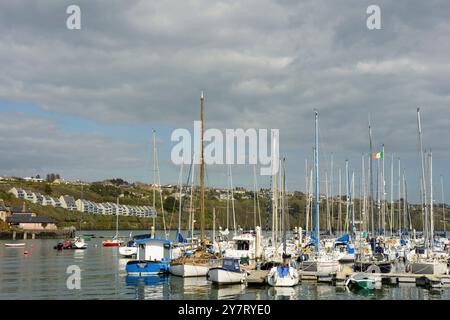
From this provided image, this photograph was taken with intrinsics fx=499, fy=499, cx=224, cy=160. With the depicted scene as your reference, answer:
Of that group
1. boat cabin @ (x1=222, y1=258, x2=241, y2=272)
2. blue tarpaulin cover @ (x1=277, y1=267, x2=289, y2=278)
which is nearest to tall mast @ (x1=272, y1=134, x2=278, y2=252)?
boat cabin @ (x1=222, y1=258, x2=241, y2=272)

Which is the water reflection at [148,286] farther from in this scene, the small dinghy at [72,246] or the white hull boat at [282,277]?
the small dinghy at [72,246]

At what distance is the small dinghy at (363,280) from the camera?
40.9m

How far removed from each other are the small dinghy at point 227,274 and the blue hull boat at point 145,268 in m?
9.03

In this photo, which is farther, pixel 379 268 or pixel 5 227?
pixel 5 227

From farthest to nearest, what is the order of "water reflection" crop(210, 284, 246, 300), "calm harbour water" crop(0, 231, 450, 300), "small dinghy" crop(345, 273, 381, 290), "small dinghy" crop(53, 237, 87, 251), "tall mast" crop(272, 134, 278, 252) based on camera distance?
"small dinghy" crop(53, 237, 87, 251), "tall mast" crop(272, 134, 278, 252), "small dinghy" crop(345, 273, 381, 290), "calm harbour water" crop(0, 231, 450, 300), "water reflection" crop(210, 284, 246, 300)

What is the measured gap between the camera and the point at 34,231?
504 ft

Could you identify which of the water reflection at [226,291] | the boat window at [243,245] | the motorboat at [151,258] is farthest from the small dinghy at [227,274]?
the boat window at [243,245]

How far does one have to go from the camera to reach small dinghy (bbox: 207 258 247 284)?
1647 inches

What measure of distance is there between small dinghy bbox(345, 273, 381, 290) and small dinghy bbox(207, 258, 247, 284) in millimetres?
9018

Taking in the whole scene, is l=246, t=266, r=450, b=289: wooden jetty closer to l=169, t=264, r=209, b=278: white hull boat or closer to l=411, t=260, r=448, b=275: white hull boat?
l=411, t=260, r=448, b=275: white hull boat
